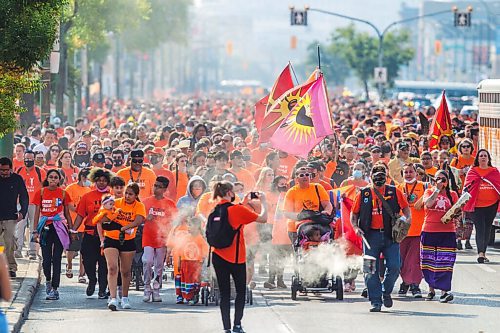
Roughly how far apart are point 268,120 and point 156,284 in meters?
6.56

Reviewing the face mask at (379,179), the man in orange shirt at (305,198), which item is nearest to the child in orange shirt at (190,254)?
the man in orange shirt at (305,198)

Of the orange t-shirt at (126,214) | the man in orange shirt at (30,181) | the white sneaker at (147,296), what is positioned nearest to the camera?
the orange t-shirt at (126,214)

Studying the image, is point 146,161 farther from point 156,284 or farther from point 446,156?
point 156,284

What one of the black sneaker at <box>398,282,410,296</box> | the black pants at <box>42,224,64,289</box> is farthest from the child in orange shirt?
the black sneaker at <box>398,282,410,296</box>

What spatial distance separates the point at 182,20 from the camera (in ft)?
312

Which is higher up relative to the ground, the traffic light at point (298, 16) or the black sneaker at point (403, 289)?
the traffic light at point (298, 16)

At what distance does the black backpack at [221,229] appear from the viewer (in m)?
13.5

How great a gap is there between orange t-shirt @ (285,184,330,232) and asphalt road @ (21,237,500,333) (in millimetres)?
1007

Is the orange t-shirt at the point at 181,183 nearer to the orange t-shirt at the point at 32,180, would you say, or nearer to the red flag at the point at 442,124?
the orange t-shirt at the point at 32,180

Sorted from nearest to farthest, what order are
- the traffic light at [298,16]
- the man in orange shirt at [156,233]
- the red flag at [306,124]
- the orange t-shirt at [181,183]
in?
the man in orange shirt at [156,233] → the orange t-shirt at [181,183] → the red flag at [306,124] → the traffic light at [298,16]

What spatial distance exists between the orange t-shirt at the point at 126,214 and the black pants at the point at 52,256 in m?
1.27

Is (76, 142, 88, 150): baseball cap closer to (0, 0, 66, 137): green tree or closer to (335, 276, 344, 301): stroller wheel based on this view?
(0, 0, 66, 137): green tree

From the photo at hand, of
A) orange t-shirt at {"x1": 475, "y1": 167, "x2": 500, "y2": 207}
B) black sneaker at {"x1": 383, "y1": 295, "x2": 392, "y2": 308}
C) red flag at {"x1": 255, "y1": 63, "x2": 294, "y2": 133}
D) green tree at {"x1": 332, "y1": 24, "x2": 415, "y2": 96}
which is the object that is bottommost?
black sneaker at {"x1": 383, "y1": 295, "x2": 392, "y2": 308}

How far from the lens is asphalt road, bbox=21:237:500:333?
46.7 ft
